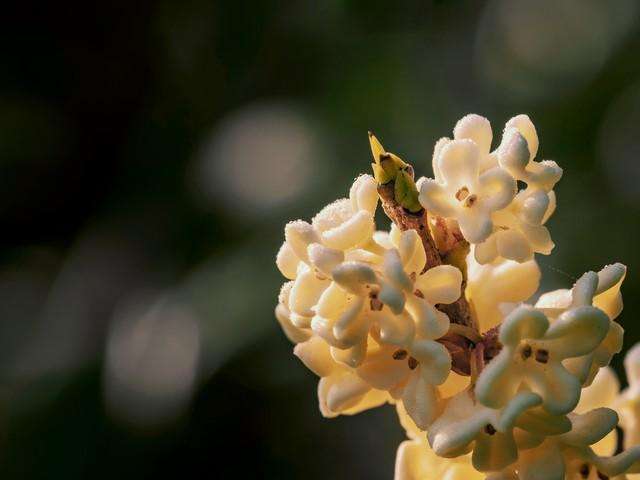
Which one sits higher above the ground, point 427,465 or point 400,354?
point 400,354

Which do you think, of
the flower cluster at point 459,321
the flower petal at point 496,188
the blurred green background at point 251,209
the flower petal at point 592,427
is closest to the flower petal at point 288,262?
the flower cluster at point 459,321

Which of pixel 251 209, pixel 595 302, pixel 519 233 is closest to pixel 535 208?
pixel 519 233

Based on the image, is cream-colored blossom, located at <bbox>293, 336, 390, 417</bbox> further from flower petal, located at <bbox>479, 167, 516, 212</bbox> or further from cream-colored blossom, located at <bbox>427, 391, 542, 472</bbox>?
flower petal, located at <bbox>479, 167, 516, 212</bbox>

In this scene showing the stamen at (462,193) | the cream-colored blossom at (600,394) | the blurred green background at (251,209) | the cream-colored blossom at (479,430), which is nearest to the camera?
the cream-colored blossom at (479,430)

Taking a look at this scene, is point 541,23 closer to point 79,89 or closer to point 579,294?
point 79,89

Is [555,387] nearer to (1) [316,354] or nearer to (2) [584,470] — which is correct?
(2) [584,470]

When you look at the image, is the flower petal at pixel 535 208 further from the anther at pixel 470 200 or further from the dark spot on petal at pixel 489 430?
the dark spot on petal at pixel 489 430
